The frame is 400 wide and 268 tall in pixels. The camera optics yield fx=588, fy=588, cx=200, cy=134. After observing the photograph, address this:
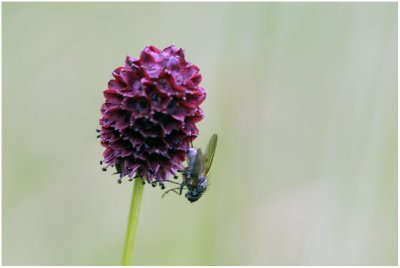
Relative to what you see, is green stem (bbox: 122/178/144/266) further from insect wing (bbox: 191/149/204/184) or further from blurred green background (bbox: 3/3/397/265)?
blurred green background (bbox: 3/3/397/265)

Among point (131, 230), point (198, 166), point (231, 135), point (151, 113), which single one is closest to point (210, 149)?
point (198, 166)

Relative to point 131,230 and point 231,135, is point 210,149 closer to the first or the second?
point 131,230

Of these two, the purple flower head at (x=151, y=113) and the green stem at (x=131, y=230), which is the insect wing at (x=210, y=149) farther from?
the green stem at (x=131, y=230)

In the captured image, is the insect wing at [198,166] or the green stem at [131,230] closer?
the green stem at [131,230]

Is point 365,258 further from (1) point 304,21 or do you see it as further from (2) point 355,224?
(1) point 304,21

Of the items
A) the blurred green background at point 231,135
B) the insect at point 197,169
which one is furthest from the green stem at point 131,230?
the blurred green background at point 231,135

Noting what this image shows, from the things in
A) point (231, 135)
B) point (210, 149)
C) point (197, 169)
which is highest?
point (231, 135)
